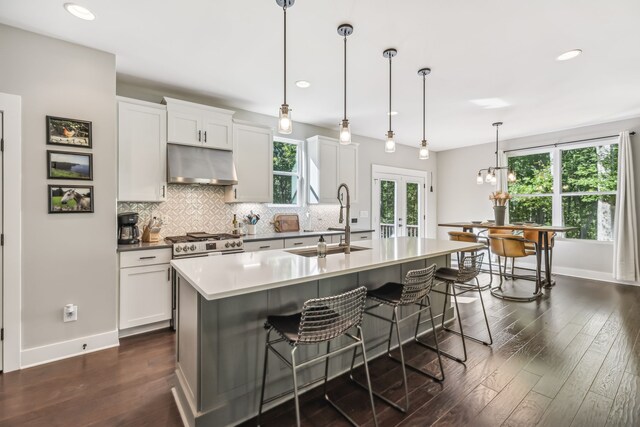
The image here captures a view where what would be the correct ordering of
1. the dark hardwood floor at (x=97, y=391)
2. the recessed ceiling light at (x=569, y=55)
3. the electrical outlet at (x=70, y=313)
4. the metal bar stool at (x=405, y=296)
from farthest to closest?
the recessed ceiling light at (x=569, y=55), the electrical outlet at (x=70, y=313), the metal bar stool at (x=405, y=296), the dark hardwood floor at (x=97, y=391)

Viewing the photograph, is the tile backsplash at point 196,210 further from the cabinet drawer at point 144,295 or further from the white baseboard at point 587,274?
the white baseboard at point 587,274

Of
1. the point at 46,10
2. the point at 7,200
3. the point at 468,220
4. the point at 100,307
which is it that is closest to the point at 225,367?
the point at 100,307

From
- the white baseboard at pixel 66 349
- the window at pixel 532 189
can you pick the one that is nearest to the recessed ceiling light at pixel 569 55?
the window at pixel 532 189

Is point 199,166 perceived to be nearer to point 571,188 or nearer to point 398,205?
point 398,205

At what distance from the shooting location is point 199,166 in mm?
3572

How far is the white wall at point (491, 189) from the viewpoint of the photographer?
5133 mm

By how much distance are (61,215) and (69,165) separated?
17.5 inches

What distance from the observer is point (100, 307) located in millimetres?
2777

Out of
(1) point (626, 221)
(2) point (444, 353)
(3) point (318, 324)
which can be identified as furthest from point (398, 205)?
(3) point (318, 324)

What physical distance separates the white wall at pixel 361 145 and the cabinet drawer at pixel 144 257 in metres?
1.86

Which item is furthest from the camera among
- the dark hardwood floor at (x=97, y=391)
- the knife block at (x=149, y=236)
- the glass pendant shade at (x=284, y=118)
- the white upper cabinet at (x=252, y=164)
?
the white upper cabinet at (x=252, y=164)

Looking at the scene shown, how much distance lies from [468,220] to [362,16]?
6061 mm

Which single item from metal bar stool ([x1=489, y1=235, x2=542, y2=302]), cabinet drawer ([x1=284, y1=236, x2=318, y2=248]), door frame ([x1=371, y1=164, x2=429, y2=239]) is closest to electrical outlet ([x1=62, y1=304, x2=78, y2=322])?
cabinet drawer ([x1=284, y1=236, x2=318, y2=248])

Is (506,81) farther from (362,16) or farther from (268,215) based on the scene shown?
(268,215)
